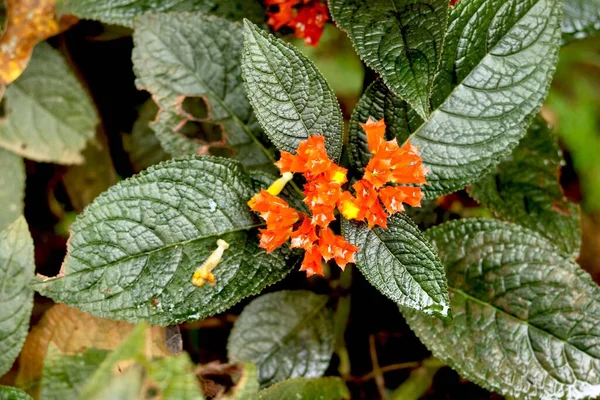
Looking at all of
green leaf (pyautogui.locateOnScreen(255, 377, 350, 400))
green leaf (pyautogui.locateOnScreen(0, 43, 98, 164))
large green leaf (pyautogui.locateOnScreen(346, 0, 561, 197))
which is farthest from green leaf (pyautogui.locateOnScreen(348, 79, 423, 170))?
green leaf (pyautogui.locateOnScreen(0, 43, 98, 164))

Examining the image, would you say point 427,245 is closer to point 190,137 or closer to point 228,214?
point 228,214

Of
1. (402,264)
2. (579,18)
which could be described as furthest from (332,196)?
(579,18)

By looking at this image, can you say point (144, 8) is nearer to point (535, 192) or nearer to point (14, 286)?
point (14, 286)

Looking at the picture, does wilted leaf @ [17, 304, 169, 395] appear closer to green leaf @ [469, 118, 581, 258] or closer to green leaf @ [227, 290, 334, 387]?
green leaf @ [227, 290, 334, 387]

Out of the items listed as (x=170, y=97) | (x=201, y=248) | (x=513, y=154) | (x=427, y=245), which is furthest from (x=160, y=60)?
(x=513, y=154)

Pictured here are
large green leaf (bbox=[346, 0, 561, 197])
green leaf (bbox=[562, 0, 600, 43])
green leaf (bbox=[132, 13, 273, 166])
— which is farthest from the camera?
green leaf (bbox=[562, 0, 600, 43])
